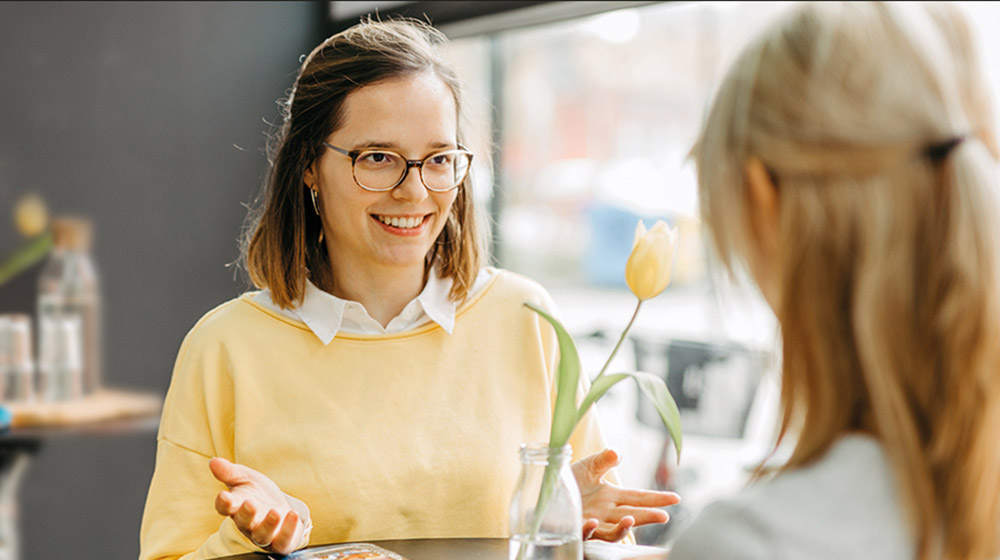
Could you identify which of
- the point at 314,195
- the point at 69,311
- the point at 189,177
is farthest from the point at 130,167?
the point at 314,195

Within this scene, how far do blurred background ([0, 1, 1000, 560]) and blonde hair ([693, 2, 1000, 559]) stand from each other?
3.59ft

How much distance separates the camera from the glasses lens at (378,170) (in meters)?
1.49

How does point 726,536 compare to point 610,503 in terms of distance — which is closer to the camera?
point 726,536

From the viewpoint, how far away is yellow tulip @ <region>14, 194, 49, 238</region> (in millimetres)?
2574

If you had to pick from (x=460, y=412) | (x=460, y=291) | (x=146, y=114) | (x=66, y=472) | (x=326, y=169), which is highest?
(x=146, y=114)

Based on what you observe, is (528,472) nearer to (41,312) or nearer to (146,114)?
(41,312)

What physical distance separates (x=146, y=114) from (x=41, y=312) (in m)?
0.71

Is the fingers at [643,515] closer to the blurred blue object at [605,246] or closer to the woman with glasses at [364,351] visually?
the woman with glasses at [364,351]

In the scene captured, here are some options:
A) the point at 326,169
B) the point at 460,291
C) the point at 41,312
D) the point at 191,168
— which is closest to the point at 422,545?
the point at 460,291

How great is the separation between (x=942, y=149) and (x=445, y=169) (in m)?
0.96

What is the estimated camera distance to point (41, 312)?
2.63 m

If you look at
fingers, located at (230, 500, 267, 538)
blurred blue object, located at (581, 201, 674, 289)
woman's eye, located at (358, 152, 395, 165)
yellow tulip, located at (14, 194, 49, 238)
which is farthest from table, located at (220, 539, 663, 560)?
blurred blue object, located at (581, 201, 674, 289)

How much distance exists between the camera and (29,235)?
8.52 feet

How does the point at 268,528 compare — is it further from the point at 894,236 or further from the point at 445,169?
the point at 894,236
